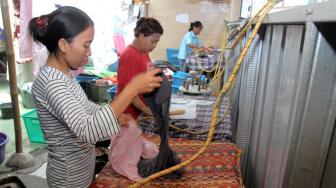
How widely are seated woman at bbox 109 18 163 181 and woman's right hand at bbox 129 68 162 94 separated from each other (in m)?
0.47

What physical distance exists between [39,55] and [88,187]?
1.82 meters

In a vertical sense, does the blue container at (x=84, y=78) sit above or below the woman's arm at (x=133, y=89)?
below

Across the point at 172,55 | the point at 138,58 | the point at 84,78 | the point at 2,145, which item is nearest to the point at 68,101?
the point at 138,58

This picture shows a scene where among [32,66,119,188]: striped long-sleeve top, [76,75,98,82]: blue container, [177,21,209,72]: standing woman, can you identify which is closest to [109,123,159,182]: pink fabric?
[32,66,119,188]: striped long-sleeve top

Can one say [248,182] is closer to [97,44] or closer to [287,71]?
[287,71]

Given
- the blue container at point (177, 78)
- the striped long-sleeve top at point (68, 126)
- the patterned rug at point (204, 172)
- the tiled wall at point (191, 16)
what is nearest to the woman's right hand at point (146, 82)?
the striped long-sleeve top at point (68, 126)

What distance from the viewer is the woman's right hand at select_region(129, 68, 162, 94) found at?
0.92 m

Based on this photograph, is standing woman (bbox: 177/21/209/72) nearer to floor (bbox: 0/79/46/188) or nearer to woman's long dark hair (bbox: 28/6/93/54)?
floor (bbox: 0/79/46/188)

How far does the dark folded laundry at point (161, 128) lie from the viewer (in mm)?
1013

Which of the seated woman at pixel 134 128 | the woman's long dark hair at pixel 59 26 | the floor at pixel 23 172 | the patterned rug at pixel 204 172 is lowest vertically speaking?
the floor at pixel 23 172

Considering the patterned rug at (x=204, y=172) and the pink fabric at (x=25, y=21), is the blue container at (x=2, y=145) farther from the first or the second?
the patterned rug at (x=204, y=172)

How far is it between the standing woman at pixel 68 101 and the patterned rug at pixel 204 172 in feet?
0.48

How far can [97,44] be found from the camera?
17.3ft

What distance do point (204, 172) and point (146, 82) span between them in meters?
0.69
